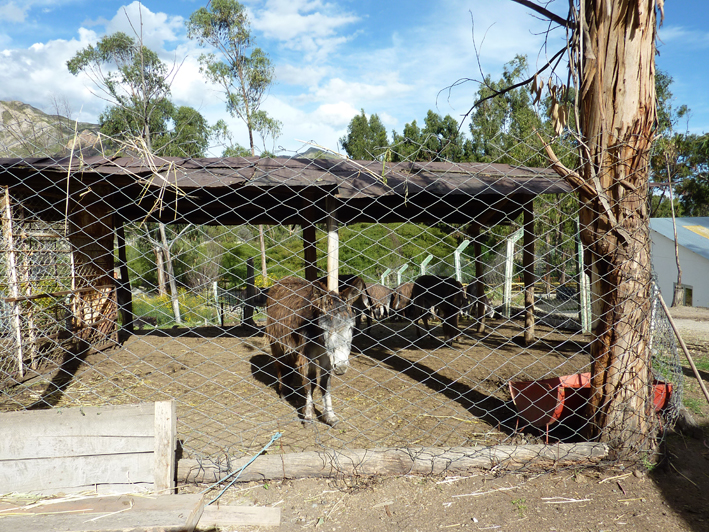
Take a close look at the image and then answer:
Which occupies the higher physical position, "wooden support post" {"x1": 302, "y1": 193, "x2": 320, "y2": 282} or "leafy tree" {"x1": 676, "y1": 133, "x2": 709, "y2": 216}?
"leafy tree" {"x1": 676, "y1": 133, "x2": 709, "y2": 216}

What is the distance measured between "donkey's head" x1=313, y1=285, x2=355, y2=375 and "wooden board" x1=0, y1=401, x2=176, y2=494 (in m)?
1.50

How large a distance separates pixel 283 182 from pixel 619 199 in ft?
7.99

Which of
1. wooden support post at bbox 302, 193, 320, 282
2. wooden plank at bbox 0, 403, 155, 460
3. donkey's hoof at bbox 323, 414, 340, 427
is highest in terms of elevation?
wooden support post at bbox 302, 193, 320, 282

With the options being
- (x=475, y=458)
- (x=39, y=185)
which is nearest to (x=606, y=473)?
(x=475, y=458)

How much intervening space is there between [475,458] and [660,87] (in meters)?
23.8

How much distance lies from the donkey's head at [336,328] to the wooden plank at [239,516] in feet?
4.79

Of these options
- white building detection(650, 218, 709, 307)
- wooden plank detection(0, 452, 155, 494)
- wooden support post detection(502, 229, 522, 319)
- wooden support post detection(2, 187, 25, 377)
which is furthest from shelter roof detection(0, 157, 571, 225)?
white building detection(650, 218, 709, 307)

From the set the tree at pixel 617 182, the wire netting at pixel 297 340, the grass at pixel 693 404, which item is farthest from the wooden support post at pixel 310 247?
the grass at pixel 693 404

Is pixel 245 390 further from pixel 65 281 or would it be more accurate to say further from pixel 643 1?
pixel 643 1

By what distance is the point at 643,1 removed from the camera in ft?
8.95

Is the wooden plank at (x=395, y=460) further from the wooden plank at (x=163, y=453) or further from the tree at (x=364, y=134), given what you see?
the tree at (x=364, y=134)

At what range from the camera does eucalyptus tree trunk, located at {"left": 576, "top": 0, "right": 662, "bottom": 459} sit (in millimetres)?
2791

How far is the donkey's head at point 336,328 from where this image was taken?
12.4ft

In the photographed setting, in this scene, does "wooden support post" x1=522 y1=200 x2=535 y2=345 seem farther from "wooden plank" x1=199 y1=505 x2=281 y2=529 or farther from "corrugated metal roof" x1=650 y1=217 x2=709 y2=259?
"corrugated metal roof" x1=650 y1=217 x2=709 y2=259
